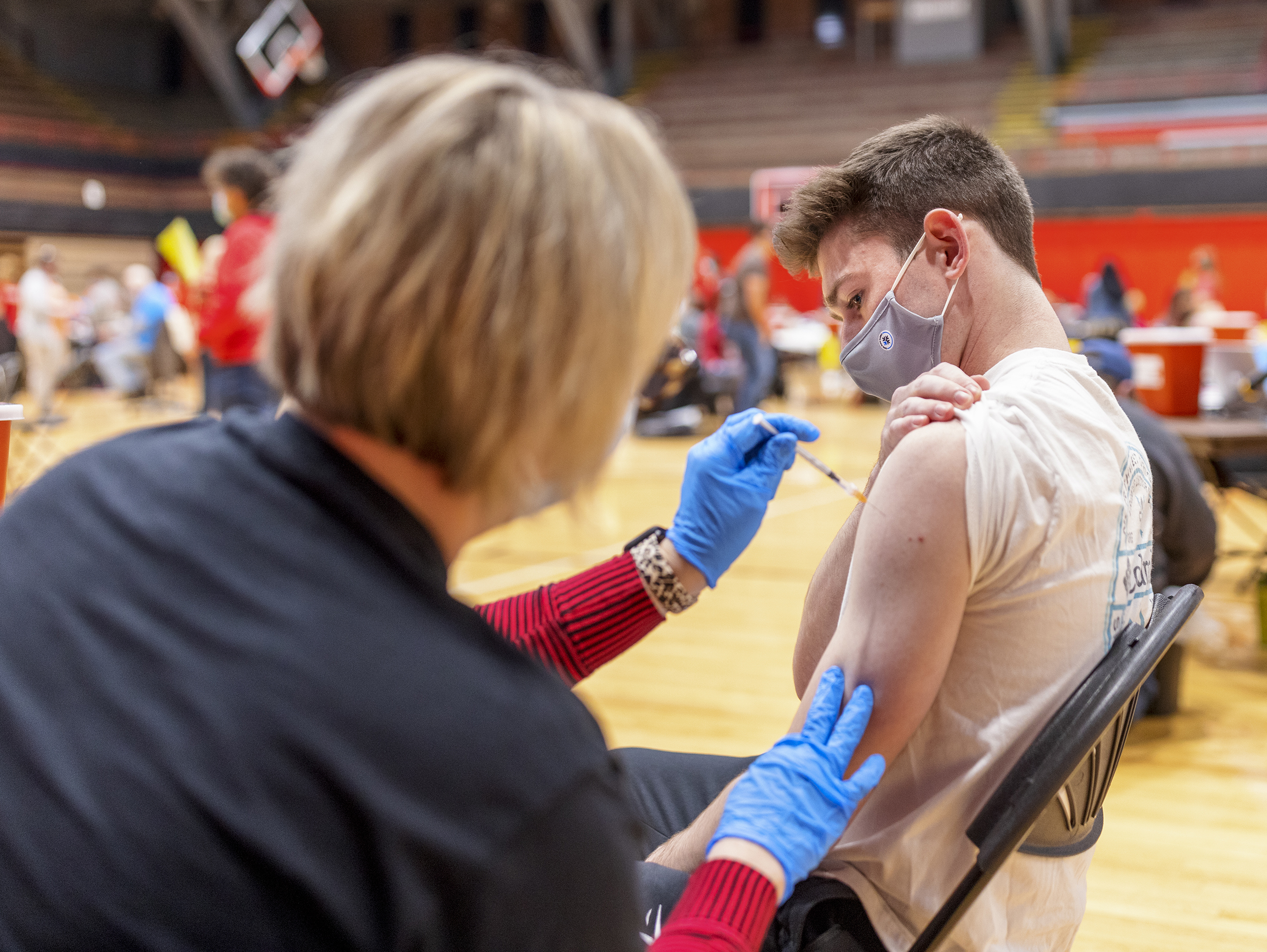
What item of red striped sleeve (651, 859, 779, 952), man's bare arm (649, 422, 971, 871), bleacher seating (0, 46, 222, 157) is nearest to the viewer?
red striped sleeve (651, 859, 779, 952)

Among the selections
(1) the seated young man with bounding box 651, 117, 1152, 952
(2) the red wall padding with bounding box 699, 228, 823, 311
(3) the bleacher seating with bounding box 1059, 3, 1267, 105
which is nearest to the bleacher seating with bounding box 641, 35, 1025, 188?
(2) the red wall padding with bounding box 699, 228, 823, 311

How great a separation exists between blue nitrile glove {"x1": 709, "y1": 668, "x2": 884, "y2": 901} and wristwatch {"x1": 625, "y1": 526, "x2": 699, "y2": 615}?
34 centimetres

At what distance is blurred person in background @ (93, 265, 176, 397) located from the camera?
9.66 metres

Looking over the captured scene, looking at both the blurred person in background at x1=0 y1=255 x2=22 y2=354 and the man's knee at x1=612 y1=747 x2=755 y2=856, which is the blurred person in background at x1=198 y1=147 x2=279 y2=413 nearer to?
the man's knee at x1=612 y1=747 x2=755 y2=856

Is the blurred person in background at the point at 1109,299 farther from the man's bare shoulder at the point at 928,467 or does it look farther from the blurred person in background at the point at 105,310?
the blurred person in background at the point at 105,310

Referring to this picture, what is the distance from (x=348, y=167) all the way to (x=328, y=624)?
24cm

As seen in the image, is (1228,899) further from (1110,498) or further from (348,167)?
(348,167)

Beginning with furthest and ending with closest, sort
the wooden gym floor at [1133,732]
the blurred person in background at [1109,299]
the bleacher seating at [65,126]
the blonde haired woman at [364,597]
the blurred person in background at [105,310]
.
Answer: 1. the bleacher seating at [65,126]
2. the blurred person in background at [105,310]
3. the blurred person in background at [1109,299]
4. the wooden gym floor at [1133,732]
5. the blonde haired woman at [364,597]

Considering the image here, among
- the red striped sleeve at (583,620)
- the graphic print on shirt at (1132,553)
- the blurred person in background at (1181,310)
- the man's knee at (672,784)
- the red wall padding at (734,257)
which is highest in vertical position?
the graphic print on shirt at (1132,553)

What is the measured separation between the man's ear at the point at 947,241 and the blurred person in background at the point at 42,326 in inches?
316

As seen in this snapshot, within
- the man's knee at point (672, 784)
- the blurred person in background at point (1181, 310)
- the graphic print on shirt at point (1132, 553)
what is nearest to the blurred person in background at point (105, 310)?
the blurred person in background at point (1181, 310)

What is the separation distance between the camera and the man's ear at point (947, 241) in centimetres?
106

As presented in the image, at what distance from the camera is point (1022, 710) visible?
2.93 ft

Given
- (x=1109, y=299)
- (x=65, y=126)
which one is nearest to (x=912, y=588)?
(x=1109, y=299)
